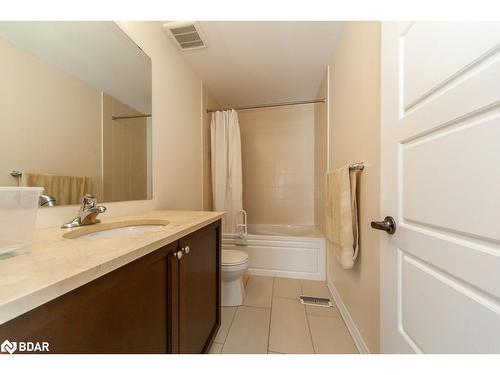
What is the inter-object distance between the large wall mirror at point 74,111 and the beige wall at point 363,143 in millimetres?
1422

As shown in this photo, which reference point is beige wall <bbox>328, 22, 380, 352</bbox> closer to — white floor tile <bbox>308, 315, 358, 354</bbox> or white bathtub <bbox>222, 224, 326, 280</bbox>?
white floor tile <bbox>308, 315, 358, 354</bbox>

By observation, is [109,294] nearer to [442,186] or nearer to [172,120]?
[442,186]

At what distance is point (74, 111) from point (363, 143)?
1.54 m

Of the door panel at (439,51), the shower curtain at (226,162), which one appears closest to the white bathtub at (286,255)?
the shower curtain at (226,162)

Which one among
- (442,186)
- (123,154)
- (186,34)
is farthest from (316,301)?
(186,34)

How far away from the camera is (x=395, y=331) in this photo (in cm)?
70

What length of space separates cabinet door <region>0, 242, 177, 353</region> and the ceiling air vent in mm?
1603

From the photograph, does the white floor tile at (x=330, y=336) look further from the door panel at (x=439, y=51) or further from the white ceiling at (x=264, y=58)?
the white ceiling at (x=264, y=58)

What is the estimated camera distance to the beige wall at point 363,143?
37.9 inches

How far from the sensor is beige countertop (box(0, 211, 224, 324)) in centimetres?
29

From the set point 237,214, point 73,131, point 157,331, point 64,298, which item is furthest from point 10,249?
point 237,214

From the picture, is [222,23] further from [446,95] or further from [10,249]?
[10,249]

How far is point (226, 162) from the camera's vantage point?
2.27 meters

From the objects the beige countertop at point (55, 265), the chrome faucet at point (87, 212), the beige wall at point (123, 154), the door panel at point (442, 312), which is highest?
the beige wall at point (123, 154)
